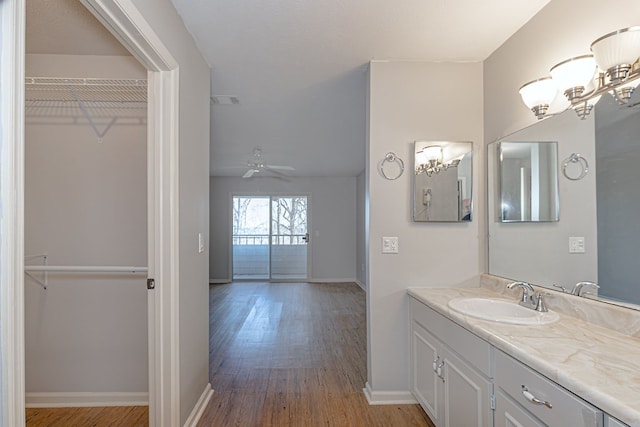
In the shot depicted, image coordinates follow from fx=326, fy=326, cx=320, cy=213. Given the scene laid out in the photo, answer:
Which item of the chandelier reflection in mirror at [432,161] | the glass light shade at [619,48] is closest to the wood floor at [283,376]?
the chandelier reflection in mirror at [432,161]

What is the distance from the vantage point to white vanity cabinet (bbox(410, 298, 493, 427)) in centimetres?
145

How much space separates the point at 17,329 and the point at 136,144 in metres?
1.80

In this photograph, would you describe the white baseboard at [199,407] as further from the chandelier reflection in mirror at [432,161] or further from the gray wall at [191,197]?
the chandelier reflection in mirror at [432,161]

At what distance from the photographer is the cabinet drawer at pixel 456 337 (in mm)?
1423

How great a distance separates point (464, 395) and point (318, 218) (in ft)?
19.6

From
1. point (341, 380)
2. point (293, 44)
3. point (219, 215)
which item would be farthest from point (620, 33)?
point (219, 215)

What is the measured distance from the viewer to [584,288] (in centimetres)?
155

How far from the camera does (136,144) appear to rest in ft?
7.78

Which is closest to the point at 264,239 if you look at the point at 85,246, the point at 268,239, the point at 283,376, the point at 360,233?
the point at 268,239

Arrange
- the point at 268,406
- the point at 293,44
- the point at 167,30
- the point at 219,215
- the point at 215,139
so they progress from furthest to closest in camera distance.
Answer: the point at 219,215 → the point at 215,139 → the point at 268,406 → the point at 293,44 → the point at 167,30

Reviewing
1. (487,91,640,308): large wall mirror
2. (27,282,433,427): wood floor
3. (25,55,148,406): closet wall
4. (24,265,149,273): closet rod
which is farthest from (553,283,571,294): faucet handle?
(25,55,148,406): closet wall

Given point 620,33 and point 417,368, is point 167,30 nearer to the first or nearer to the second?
A: point 620,33

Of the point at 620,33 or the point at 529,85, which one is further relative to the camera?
the point at 529,85

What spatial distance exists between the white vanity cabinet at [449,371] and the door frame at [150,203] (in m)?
1.47
